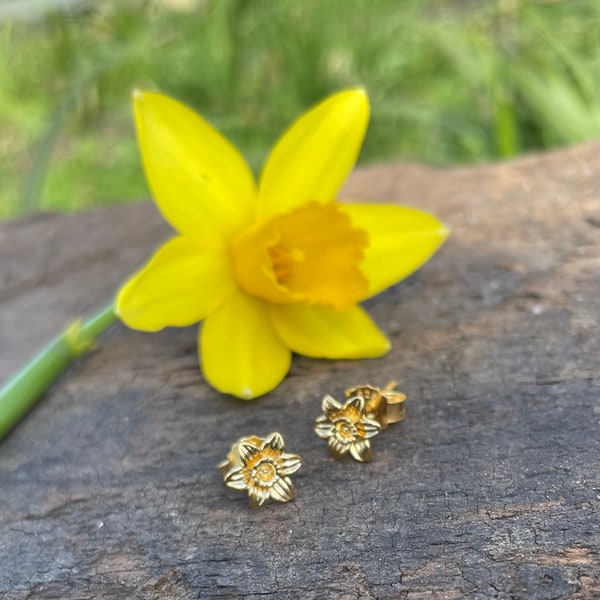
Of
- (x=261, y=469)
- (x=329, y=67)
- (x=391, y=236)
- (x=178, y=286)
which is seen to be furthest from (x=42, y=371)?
(x=329, y=67)

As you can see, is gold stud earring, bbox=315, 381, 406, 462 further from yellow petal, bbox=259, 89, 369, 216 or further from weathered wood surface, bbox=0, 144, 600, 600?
yellow petal, bbox=259, 89, 369, 216

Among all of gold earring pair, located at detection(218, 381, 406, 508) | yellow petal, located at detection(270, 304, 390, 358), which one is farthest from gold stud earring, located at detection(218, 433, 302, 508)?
yellow petal, located at detection(270, 304, 390, 358)

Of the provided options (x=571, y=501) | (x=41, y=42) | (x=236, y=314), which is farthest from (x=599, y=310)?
(x=41, y=42)

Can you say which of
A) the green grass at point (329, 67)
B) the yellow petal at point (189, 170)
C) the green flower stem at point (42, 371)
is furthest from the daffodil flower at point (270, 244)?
the green grass at point (329, 67)

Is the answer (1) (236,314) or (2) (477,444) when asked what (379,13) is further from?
(2) (477,444)

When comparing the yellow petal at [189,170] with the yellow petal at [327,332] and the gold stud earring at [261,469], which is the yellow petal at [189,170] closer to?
the yellow petal at [327,332]

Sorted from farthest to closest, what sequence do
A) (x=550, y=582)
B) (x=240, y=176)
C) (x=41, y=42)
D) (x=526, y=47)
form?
(x=41, y=42)
(x=526, y=47)
(x=240, y=176)
(x=550, y=582)
